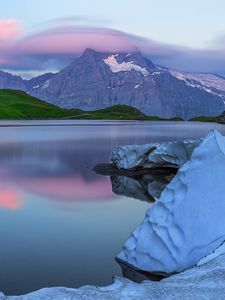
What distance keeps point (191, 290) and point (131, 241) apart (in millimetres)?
5194

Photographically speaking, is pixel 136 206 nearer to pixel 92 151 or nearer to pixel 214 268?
pixel 214 268

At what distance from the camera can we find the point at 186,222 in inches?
609

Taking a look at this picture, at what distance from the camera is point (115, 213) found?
24906 millimetres

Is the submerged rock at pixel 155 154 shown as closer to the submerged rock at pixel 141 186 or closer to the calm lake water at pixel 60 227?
the submerged rock at pixel 141 186

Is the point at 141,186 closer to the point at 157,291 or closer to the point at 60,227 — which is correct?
the point at 60,227

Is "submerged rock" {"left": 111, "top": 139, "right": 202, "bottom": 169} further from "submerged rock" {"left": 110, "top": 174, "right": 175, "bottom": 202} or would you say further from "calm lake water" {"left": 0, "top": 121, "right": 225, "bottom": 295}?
"calm lake water" {"left": 0, "top": 121, "right": 225, "bottom": 295}

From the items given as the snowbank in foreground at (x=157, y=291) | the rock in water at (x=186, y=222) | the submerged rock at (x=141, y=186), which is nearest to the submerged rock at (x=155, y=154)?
the submerged rock at (x=141, y=186)

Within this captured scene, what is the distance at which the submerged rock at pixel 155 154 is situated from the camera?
1489 inches

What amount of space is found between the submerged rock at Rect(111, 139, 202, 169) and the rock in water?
20.2 m

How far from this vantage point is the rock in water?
1479 cm

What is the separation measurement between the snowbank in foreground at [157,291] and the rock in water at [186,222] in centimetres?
233

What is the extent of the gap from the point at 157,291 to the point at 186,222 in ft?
14.9

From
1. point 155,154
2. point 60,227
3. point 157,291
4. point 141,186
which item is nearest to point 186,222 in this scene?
point 157,291

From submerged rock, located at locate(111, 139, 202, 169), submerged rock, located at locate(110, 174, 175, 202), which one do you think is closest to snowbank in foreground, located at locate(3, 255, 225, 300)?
submerged rock, located at locate(110, 174, 175, 202)
